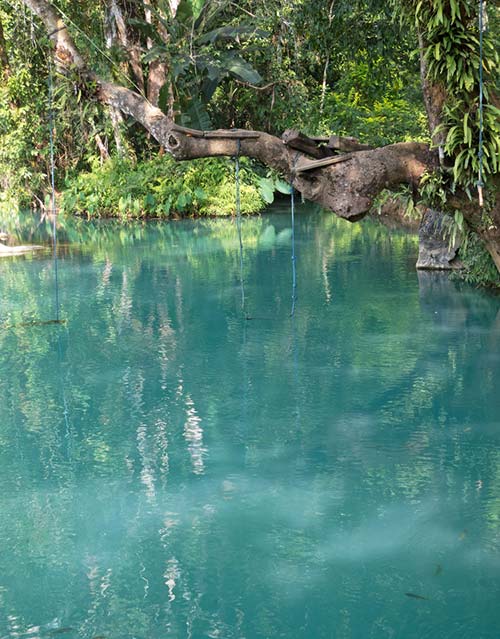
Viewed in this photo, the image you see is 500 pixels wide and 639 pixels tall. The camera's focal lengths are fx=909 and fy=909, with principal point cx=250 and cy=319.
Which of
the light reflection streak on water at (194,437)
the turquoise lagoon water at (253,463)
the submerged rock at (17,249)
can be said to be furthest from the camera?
the submerged rock at (17,249)

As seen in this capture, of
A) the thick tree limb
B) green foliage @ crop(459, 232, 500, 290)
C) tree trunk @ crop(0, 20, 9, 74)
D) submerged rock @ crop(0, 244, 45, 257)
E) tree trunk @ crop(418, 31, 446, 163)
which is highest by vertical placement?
tree trunk @ crop(0, 20, 9, 74)

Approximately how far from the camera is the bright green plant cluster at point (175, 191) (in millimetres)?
17281

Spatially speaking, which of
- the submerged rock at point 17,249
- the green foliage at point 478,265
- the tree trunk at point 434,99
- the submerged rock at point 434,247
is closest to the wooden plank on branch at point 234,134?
the tree trunk at point 434,99

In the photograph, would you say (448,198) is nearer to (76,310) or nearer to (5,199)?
(76,310)

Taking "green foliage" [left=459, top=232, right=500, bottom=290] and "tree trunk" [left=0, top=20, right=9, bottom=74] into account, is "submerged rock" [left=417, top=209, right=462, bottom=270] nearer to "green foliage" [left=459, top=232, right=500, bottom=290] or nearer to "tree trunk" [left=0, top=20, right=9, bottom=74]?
"green foliage" [left=459, top=232, right=500, bottom=290]

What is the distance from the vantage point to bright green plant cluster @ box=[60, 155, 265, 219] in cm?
1728

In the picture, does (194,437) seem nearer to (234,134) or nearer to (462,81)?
(234,134)

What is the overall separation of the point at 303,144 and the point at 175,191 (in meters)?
11.4

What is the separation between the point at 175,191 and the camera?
17.3 metres

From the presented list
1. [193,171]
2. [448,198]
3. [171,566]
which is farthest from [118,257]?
[171,566]

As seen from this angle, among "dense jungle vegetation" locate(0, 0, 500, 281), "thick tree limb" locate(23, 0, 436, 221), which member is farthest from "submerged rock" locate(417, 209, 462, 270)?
"thick tree limb" locate(23, 0, 436, 221)

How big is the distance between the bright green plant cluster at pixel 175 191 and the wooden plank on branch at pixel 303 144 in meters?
10.9

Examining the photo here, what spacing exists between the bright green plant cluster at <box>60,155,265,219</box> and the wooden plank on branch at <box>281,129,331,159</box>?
10.9 metres

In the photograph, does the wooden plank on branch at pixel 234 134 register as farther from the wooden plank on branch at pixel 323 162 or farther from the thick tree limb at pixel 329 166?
the wooden plank on branch at pixel 323 162
